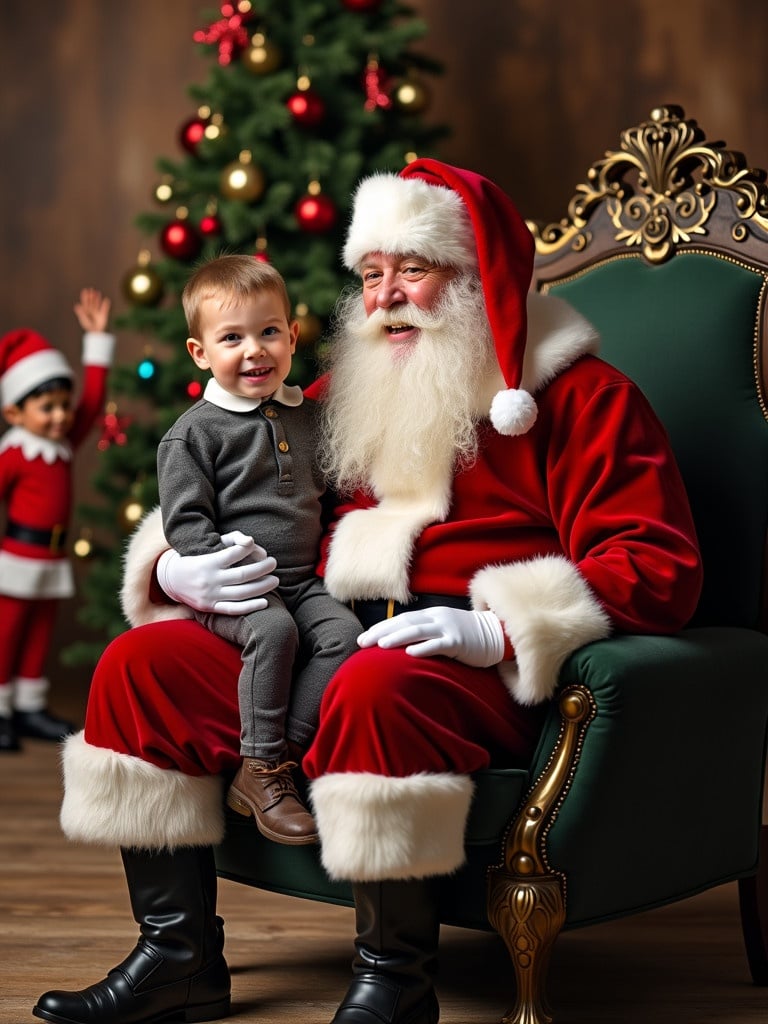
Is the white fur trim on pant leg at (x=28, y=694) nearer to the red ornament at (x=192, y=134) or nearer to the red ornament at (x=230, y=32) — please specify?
the red ornament at (x=192, y=134)

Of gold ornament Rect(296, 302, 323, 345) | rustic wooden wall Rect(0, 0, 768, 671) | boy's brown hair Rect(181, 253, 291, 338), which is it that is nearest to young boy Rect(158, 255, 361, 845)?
boy's brown hair Rect(181, 253, 291, 338)

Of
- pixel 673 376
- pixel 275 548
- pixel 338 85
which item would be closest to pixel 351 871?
pixel 275 548

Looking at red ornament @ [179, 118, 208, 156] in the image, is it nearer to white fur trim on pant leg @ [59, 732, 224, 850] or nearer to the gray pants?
the gray pants

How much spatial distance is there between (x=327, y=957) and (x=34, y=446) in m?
2.65

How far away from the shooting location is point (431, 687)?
202cm

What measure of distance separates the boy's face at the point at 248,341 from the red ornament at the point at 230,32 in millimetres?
2421

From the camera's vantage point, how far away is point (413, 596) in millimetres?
2316

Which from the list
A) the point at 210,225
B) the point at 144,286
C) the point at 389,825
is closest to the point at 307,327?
the point at 210,225

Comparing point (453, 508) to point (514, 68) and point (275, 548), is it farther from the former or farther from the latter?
point (514, 68)

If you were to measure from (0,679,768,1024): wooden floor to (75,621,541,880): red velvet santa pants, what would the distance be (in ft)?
1.33

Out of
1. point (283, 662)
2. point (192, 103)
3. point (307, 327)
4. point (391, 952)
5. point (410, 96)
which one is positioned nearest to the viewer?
point (391, 952)

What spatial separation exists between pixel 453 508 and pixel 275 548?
319 millimetres

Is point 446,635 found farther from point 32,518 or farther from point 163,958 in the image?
point 32,518

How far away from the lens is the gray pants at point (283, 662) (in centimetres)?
212
